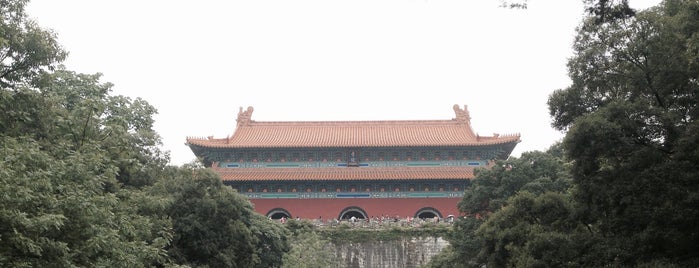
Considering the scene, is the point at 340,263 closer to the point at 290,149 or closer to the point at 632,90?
the point at 290,149

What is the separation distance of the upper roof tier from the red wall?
257cm

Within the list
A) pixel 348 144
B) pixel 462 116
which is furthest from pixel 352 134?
pixel 462 116

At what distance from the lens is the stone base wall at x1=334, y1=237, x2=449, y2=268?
2888 centimetres

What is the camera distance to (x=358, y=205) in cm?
3131

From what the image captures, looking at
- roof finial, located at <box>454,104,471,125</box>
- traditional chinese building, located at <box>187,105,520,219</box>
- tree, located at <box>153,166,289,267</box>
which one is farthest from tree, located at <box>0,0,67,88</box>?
roof finial, located at <box>454,104,471,125</box>

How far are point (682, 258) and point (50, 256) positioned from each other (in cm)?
936

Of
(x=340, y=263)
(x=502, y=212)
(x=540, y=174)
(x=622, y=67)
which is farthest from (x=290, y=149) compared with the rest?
(x=622, y=67)

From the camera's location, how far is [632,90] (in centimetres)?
1174

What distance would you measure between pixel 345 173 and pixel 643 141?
2074 cm

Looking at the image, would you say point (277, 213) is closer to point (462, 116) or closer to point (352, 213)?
point (352, 213)

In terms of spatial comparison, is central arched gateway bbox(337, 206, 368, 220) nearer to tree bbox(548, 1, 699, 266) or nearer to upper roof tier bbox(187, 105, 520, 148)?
upper roof tier bbox(187, 105, 520, 148)

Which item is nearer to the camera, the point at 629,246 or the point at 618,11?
the point at 618,11

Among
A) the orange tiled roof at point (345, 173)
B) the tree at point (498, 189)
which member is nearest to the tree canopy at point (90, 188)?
the tree at point (498, 189)

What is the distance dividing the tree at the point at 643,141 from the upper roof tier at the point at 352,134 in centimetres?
1913
